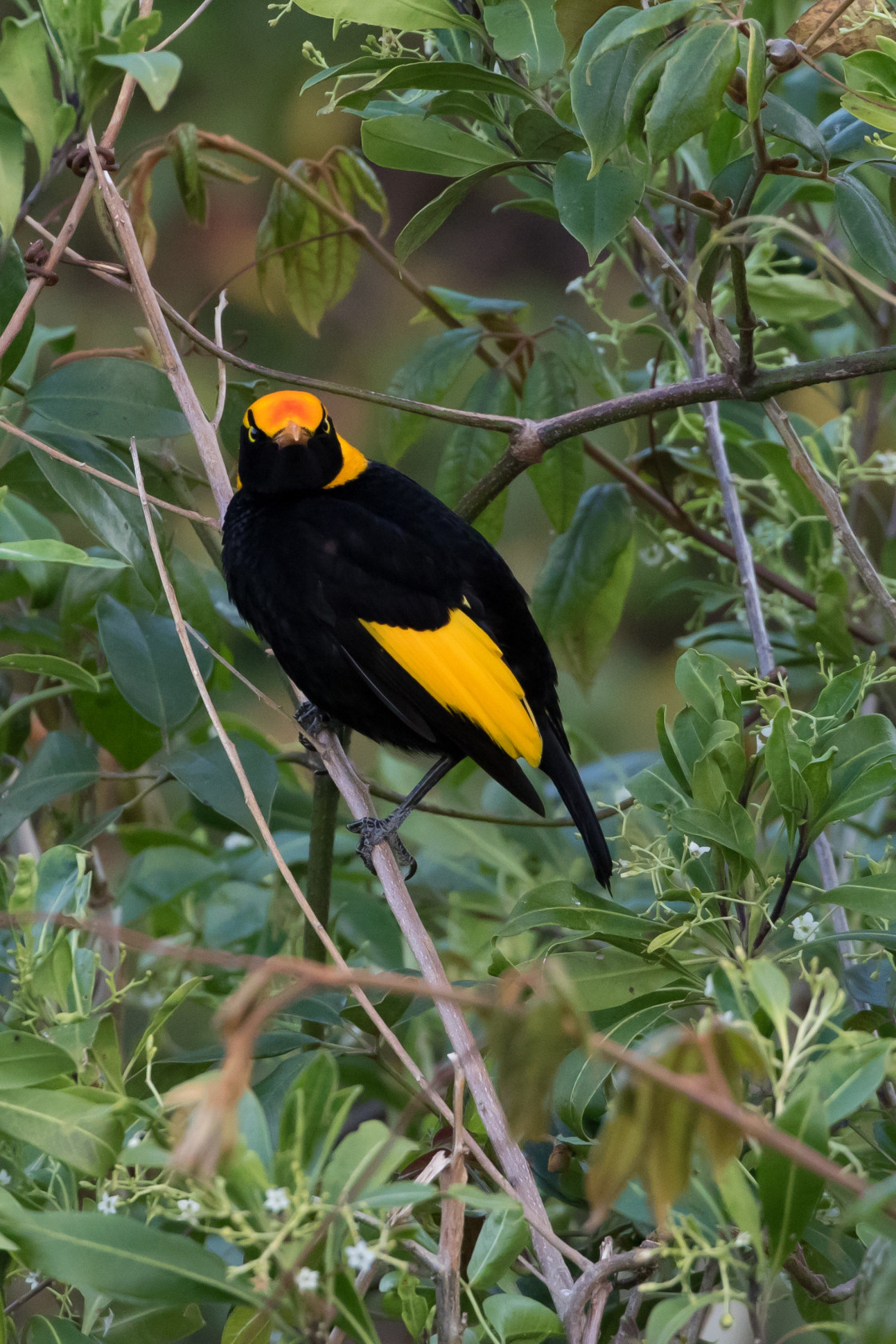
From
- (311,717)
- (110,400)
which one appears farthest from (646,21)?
(311,717)

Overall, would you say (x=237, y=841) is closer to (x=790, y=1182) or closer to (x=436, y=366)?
(x=436, y=366)

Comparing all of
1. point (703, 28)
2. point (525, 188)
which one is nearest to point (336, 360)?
point (525, 188)

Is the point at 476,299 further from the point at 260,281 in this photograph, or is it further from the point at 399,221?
the point at 399,221

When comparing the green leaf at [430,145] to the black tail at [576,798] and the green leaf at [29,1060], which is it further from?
the green leaf at [29,1060]

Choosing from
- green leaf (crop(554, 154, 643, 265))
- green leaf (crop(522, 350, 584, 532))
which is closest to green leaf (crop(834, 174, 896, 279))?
green leaf (crop(554, 154, 643, 265))

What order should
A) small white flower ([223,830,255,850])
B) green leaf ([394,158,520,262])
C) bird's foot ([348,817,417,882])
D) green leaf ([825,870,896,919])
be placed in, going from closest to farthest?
green leaf ([825,870,896,919]) < green leaf ([394,158,520,262]) < bird's foot ([348,817,417,882]) < small white flower ([223,830,255,850])

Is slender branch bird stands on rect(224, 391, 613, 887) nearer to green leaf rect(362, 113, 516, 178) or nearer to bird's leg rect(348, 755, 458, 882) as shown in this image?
bird's leg rect(348, 755, 458, 882)

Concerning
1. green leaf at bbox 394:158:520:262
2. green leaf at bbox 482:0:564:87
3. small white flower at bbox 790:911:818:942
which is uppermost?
green leaf at bbox 482:0:564:87

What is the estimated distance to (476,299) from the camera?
1.78 m

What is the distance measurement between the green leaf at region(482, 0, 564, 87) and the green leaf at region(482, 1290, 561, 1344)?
103 cm

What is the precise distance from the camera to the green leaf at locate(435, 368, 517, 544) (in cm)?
179

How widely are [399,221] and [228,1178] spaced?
507 cm

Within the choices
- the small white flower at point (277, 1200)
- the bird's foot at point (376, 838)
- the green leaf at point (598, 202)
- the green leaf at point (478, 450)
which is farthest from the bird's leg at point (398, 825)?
the small white flower at point (277, 1200)

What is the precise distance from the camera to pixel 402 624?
1875 millimetres
